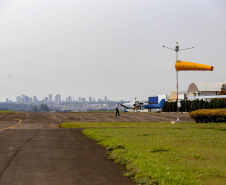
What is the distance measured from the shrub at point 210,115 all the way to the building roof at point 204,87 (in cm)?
6502

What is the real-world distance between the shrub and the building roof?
6502 centimetres

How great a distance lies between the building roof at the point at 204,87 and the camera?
9883cm

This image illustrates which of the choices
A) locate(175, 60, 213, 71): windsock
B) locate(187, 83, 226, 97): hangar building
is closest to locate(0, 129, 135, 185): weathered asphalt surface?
locate(175, 60, 213, 71): windsock

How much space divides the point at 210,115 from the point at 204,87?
6806 centimetres

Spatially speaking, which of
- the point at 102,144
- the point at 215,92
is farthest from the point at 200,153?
the point at 215,92

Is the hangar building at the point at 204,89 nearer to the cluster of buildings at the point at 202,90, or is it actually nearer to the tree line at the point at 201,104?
the cluster of buildings at the point at 202,90

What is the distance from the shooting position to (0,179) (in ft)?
30.3

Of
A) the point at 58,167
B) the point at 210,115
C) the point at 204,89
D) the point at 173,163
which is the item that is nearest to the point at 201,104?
the point at 210,115

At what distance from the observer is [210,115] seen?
33.7 metres

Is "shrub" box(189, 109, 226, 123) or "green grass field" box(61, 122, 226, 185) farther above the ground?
"shrub" box(189, 109, 226, 123)

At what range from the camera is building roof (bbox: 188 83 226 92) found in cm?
9883

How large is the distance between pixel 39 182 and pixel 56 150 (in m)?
6.65

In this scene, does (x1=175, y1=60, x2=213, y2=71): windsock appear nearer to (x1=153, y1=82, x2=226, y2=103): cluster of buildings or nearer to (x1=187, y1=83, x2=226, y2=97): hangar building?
(x1=153, y1=82, x2=226, y2=103): cluster of buildings

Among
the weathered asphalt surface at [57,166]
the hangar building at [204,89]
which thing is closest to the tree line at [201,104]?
the hangar building at [204,89]
